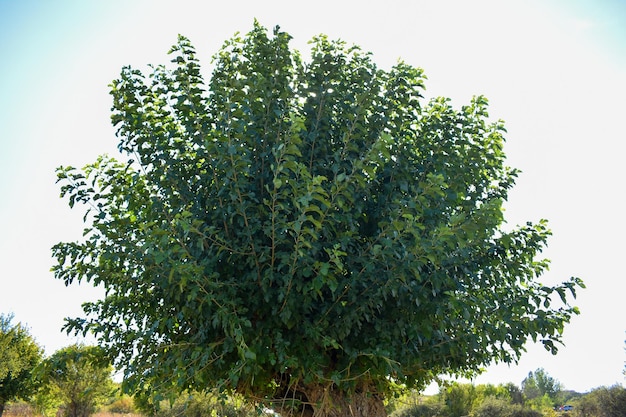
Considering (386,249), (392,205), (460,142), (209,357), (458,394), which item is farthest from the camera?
(458,394)

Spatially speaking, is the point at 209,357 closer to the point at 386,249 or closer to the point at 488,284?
the point at 386,249

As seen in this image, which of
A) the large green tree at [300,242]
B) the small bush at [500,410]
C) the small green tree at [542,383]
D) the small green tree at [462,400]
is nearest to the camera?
the large green tree at [300,242]

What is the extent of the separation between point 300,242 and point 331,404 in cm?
248

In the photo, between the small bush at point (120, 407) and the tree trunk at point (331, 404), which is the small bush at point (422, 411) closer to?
the small bush at point (120, 407)

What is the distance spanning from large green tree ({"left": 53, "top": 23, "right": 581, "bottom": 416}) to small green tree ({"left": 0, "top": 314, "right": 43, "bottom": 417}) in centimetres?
2298

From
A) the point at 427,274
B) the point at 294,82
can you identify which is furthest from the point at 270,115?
the point at 427,274

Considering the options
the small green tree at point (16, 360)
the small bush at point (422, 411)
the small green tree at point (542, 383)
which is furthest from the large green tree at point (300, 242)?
the small green tree at point (542, 383)

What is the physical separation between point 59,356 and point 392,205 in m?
4.64

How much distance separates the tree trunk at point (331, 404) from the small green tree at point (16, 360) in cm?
2274

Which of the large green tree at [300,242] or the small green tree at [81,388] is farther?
the small green tree at [81,388]

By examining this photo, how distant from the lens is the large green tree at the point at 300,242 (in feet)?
19.2

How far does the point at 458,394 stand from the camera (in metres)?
35.0

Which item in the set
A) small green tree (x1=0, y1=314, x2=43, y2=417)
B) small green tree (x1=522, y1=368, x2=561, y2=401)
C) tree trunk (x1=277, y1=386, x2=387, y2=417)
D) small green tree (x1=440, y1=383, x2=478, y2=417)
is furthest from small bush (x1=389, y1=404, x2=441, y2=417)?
small green tree (x1=522, y1=368, x2=561, y2=401)

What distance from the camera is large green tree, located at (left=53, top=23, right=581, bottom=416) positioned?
5.87 meters
